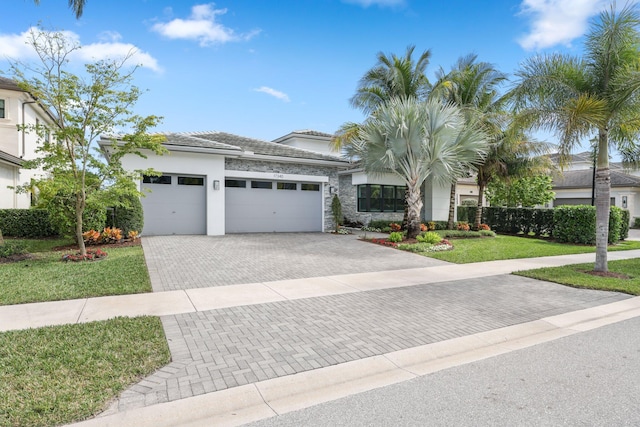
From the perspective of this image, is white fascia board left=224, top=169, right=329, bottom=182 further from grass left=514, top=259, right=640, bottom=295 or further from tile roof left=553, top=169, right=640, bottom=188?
tile roof left=553, top=169, right=640, bottom=188

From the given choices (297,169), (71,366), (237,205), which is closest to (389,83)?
(297,169)

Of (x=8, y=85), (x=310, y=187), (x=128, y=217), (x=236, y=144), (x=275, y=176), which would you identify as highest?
(x=8, y=85)

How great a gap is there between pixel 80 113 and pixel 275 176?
894 cm

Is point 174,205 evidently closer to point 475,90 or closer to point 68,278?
point 68,278

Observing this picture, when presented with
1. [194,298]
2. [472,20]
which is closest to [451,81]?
[472,20]

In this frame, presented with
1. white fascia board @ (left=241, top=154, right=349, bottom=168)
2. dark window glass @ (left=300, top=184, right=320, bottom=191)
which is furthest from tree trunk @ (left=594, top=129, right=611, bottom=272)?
dark window glass @ (left=300, top=184, right=320, bottom=191)

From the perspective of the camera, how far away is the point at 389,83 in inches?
661

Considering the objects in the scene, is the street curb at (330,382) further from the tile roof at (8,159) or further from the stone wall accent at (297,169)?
the tile roof at (8,159)

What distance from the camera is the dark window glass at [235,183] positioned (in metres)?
16.8

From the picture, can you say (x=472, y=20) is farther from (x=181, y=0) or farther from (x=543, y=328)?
(x=543, y=328)

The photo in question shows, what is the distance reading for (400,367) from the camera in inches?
159

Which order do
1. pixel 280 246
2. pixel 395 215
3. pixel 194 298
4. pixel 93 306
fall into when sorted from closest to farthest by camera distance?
pixel 93 306
pixel 194 298
pixel 280 246
pixel 395 215

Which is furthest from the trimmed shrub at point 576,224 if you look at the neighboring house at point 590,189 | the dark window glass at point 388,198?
the neighboring house at point 590,189

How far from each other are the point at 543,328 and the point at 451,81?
45.3 ft
